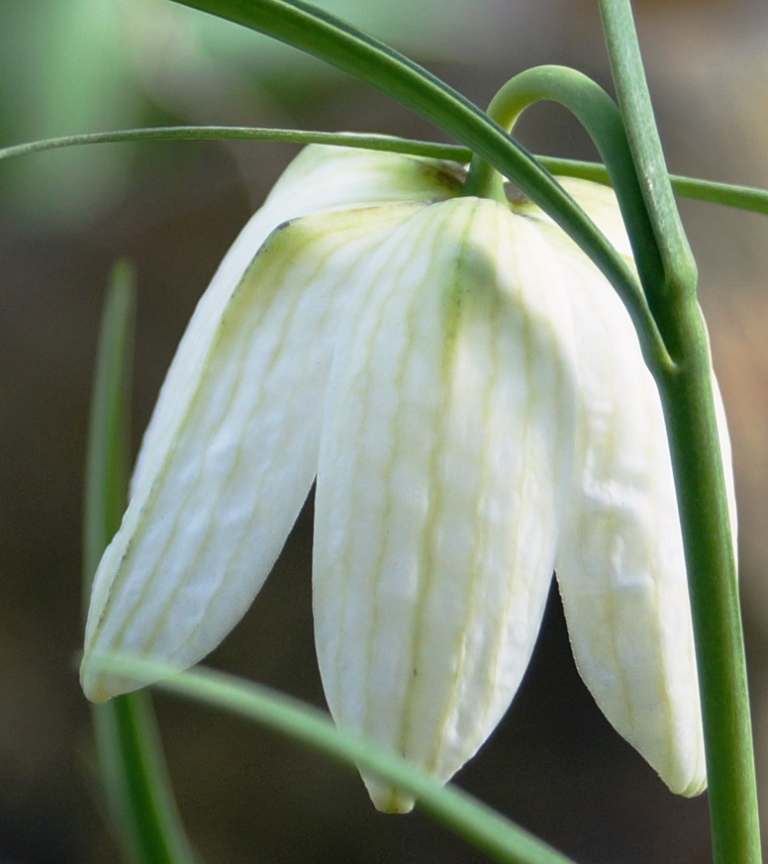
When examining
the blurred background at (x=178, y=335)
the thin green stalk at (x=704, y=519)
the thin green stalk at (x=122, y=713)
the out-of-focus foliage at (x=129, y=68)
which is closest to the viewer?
the thin green stalk at (x=704, y=519)

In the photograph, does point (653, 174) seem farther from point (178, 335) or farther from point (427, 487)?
point (178, 335)

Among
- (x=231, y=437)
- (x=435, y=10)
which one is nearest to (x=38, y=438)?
(x=435, y=10)

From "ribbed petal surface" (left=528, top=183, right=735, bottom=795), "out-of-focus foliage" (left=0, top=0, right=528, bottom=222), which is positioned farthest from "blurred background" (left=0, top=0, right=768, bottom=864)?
"ribbed petal surface" (left=528, top=183, right=735, bottom=795)

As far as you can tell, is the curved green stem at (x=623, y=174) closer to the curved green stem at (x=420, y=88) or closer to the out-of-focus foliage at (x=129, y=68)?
the curved green stem at (x=420, y=88)

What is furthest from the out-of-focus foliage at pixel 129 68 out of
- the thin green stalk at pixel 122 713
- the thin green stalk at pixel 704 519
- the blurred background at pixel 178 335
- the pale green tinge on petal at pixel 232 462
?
the thin green stalk at pixel 704 519

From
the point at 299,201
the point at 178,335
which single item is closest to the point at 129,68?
the point at 178,335

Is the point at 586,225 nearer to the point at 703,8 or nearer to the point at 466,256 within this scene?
the point at 466,256
